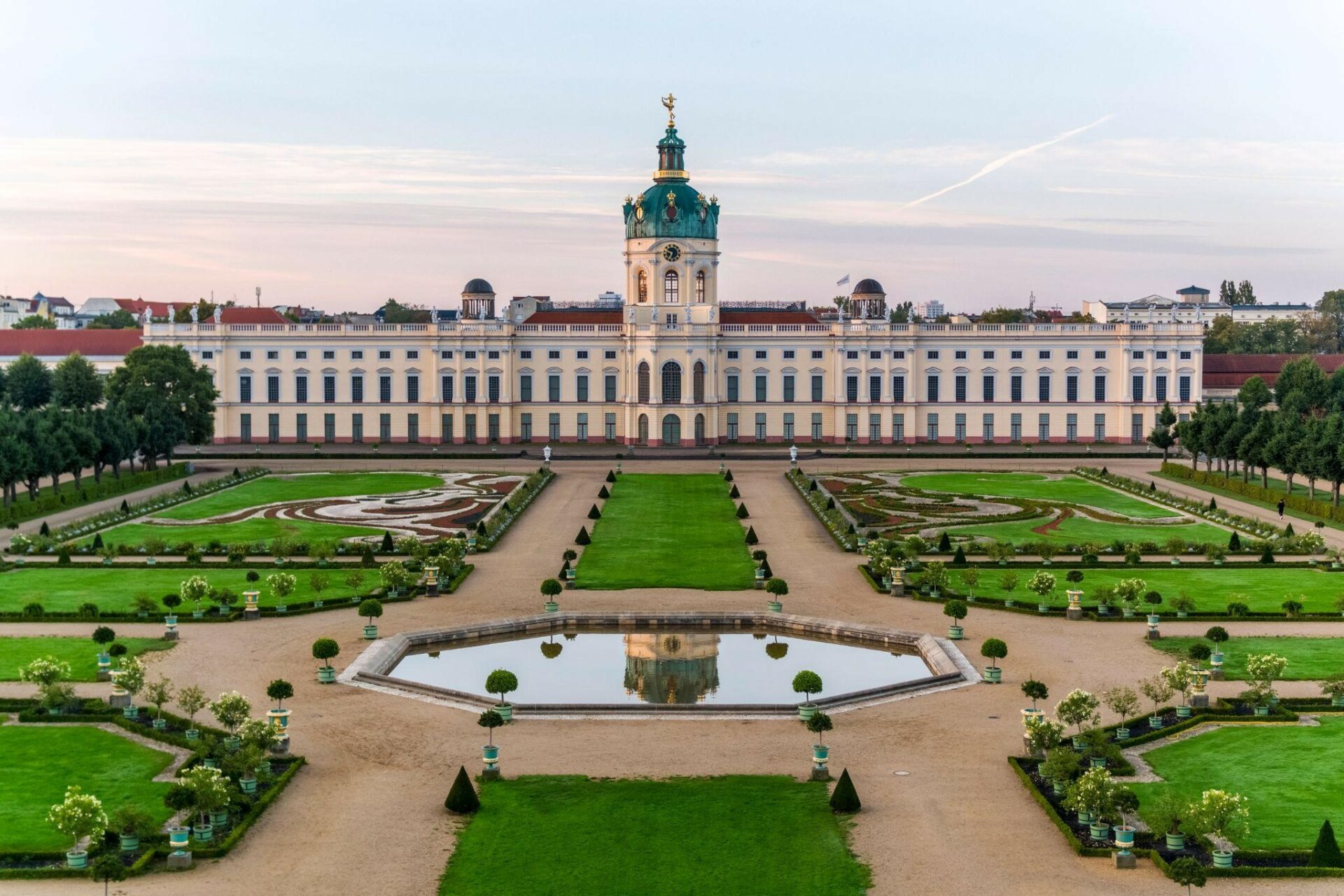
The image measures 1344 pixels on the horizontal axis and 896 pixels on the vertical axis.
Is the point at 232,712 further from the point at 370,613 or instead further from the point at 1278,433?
the point at 1278,433

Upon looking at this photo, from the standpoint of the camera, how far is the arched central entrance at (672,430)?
11194 cm

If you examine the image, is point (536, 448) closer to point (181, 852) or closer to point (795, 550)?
point (795, 550)

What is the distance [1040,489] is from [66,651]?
56341mm

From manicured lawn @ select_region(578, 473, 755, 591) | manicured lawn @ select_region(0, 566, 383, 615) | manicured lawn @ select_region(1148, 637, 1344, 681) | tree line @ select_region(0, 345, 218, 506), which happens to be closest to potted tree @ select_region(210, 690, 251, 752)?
manicured lawn @ select_region(0, 566, 383, 615)

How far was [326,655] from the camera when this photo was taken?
3869 cm

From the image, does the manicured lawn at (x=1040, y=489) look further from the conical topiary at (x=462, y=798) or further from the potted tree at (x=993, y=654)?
the conical topiary at (x=462, y=798)

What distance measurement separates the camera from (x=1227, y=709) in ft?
117

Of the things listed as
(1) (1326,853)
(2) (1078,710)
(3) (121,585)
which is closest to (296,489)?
(3) (121,585)

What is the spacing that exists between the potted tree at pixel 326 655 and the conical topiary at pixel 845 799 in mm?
15168

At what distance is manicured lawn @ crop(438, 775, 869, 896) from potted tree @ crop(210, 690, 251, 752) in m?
5.76

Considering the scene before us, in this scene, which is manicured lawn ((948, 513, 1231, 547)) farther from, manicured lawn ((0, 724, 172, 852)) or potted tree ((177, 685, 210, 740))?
manicured lawn ((0, 724, 172, 852))

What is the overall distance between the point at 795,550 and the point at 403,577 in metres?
17.5

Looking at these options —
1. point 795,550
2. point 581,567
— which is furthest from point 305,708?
point 795,550

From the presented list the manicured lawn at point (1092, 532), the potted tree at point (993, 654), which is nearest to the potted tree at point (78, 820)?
the potted tree at point (993, 654)
